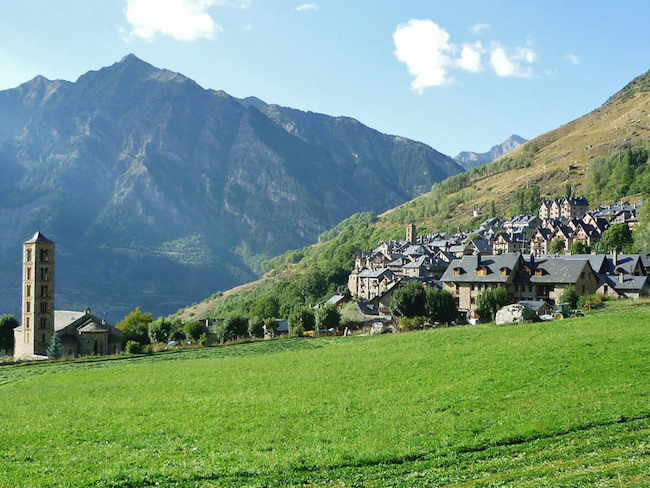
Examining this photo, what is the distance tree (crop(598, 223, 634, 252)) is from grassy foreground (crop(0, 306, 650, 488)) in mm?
85449

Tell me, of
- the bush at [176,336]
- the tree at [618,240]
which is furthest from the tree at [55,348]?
the tree at [618,240]

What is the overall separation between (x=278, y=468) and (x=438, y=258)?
5033 inches

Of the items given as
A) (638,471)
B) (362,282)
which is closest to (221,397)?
(638,471)

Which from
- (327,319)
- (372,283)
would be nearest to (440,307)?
(327,319)

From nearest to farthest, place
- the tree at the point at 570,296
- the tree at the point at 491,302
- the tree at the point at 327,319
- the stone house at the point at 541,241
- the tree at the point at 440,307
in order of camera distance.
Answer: the tree at the point at 491,302 < the tree at the point at 570,296 < the tree at the point at 440,307 < the tree at the point at 327,319 < the stone house at the point at 541,241

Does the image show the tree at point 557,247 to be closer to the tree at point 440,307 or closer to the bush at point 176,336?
the tree at point 440,307

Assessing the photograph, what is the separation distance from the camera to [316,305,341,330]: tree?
288ft

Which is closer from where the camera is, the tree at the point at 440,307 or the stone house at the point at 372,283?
the tree at the point at 440,307

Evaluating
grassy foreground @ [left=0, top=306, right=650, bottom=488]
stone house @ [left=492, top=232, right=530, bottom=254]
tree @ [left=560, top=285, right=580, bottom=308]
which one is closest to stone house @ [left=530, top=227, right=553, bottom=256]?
stone house @ [left=492, top=232, right=530, bottom=254]

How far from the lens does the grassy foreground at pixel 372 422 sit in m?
17.4

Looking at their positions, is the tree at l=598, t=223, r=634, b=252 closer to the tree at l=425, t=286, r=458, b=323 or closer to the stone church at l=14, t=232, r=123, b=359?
the tree at l=425, t=286, r=458, b=323

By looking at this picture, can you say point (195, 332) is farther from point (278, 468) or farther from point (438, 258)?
point (278, 468)

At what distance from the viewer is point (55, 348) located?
79375 millimetres

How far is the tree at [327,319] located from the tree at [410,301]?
11.8 meters
